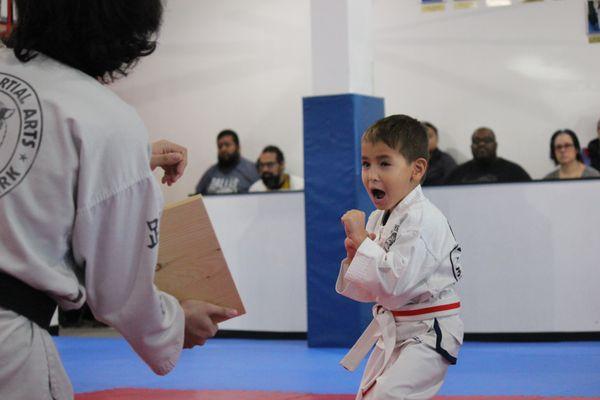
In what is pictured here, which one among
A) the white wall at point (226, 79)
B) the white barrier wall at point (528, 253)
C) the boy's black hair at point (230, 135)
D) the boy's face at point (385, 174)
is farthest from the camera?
the white wall at point (226, 79)

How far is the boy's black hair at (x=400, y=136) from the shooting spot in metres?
3.71

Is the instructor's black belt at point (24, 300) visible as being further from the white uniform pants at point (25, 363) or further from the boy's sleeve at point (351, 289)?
the boy's sleeve at point (351, 289)

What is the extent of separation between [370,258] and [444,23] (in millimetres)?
6663

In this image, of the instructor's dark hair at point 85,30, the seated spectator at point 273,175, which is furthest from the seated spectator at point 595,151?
the instructor's dark hair at point 85,30

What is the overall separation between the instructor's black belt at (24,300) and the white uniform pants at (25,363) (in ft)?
0.04

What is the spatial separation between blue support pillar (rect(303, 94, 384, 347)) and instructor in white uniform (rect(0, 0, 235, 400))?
573 centimetres

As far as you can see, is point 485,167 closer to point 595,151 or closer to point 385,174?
point 595,151

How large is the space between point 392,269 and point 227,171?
6765mm

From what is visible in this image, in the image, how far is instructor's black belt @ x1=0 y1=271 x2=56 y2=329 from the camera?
5.20 ft

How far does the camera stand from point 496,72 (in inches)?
364

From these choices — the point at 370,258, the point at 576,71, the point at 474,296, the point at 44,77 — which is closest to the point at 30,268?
the point at 44,77

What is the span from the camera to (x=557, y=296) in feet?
24.9

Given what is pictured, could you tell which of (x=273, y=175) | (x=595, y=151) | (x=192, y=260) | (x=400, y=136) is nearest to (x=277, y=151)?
(x=273, y=175)

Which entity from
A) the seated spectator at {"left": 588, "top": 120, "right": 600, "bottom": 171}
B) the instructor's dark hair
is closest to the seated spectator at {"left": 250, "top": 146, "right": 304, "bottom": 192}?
the seated spectator at {"left": 588, "top": 120, "right": 600, "bottom": 171}
